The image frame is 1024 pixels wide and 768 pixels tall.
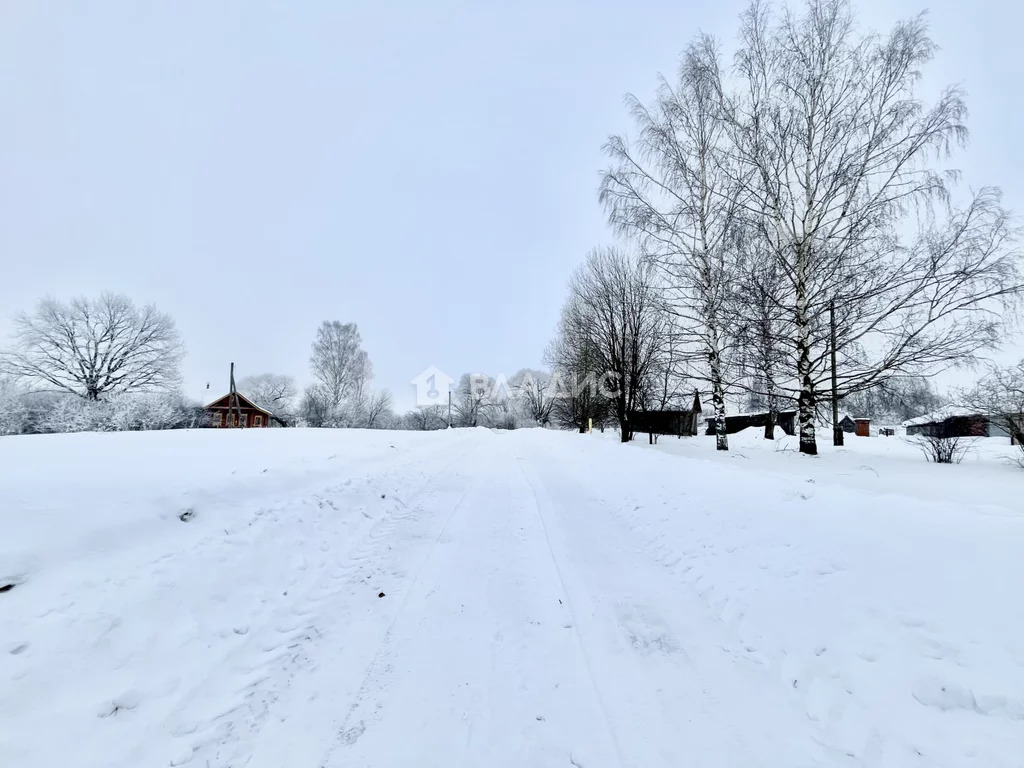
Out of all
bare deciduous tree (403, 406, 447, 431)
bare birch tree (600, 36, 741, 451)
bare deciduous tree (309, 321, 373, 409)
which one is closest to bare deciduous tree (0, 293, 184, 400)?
bare deciduous tree (309, 321, 373, 409)

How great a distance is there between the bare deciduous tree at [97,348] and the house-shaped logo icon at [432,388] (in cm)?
3062

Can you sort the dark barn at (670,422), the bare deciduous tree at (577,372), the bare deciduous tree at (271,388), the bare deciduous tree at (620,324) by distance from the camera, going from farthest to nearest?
the bare deciduous tree at (271,388) → the dark barn at (670,422) → the bare deciduous tree at (577,372) → the bare deciduous tree at (620,324)

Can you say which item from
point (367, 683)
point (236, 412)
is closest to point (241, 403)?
point (236, 412)

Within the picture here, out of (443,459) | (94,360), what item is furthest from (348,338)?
(443,459)

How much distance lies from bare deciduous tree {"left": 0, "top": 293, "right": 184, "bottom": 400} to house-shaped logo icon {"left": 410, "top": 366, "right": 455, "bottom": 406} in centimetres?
3062

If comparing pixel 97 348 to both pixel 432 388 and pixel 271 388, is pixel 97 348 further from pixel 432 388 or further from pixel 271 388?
pixel 432 388

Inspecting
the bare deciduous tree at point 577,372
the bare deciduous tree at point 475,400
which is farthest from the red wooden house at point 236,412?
the bare deciduous tree at point 577,372

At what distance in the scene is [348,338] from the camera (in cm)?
3775

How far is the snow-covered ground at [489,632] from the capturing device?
1.89 metres

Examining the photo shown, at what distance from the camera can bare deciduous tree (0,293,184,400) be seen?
26.2 m

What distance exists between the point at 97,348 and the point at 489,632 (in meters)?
39.8

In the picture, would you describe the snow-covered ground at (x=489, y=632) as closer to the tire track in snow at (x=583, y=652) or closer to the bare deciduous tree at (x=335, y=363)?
the tire track in snow at (x=583, y=652)

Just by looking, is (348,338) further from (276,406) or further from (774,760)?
(774,760)

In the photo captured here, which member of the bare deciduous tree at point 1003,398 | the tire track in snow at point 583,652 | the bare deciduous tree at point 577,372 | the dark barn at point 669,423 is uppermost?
the bare deciduous tree at point 577,372
